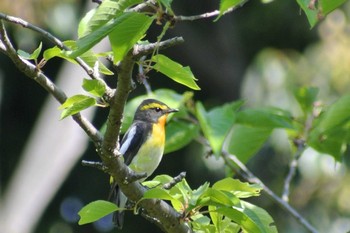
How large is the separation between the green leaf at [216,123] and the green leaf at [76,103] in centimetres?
69

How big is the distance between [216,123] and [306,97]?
109cm

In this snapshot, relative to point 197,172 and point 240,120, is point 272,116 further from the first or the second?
point 197,172

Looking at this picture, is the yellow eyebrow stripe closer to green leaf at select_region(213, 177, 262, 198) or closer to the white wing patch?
the white wing patch

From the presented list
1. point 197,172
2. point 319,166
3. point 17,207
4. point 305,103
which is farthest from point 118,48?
point 197,172

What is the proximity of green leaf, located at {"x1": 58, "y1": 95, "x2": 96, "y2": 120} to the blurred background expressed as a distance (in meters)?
5.63

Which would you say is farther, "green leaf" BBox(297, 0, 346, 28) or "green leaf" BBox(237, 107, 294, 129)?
"green leaf" BBox(237, 107, 294, 129)

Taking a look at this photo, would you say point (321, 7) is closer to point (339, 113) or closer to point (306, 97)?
point (339, 113)

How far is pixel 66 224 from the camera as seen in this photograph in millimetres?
13844

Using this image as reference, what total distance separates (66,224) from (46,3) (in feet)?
16.6

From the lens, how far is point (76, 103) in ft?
8.34

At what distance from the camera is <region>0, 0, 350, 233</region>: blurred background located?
34.0 feet

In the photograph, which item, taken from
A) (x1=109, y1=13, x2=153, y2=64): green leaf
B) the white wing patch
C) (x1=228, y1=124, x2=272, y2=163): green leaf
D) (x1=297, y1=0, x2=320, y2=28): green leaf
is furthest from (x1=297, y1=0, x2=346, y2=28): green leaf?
the white wing patch

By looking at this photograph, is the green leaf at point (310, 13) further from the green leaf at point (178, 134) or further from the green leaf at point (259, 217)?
the green leaf at point (178, 134)

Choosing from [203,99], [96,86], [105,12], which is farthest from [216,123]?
[203,99]
